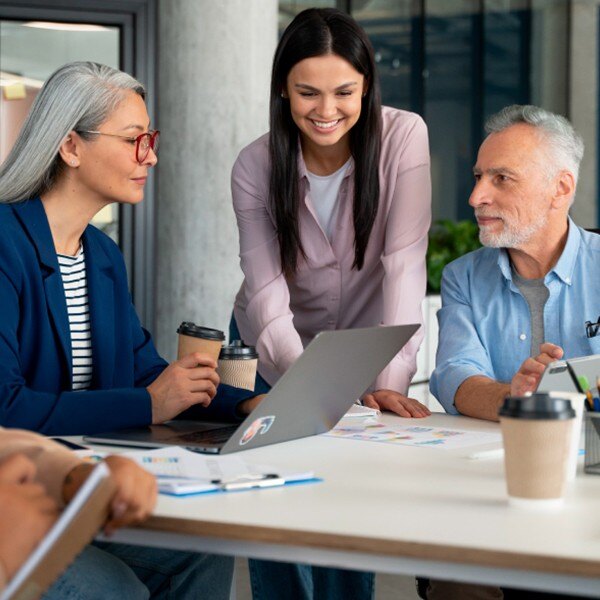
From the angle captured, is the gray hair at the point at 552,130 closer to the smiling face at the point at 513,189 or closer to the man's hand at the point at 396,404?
the smiling face at the point at 513,189

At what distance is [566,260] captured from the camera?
2721mm

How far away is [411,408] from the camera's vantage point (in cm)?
246

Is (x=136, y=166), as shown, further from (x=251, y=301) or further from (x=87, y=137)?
(x=251, y=301)

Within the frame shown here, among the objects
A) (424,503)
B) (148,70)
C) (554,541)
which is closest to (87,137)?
(424,503)

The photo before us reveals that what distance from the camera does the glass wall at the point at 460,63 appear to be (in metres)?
10.4

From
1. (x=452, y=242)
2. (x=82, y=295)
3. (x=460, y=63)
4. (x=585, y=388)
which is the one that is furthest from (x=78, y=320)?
(x=460, y=63)

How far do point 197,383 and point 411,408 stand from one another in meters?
0.51

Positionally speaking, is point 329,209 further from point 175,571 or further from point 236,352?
point 175,571

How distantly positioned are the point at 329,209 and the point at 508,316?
63 centimetres

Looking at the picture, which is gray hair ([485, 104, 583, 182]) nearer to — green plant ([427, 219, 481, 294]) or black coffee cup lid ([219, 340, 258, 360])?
black coffee cup lid ([219, 340, 258, 360])

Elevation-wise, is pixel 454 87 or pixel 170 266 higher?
pixel 454 87

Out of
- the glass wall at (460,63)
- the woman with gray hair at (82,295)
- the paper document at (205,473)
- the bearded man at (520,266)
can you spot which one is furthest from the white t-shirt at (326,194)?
the glass wall at (460,63)

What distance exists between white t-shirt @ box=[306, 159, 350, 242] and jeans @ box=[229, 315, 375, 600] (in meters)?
0.56

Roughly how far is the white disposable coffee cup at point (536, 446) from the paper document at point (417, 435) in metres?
0.52
